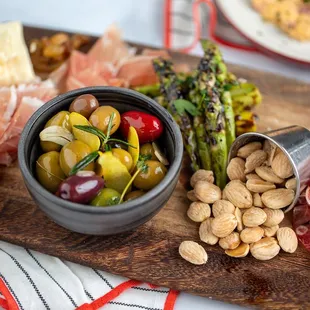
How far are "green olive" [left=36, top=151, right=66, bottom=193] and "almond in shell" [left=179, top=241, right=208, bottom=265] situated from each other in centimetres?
38

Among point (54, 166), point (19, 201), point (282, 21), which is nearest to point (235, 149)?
point (54, 166)

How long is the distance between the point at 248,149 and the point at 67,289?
2.17 feet

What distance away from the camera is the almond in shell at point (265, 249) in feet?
4.84

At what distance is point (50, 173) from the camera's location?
140cm

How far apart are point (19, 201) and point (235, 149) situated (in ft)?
2.20

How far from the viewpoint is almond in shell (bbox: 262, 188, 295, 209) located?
1.52 metres

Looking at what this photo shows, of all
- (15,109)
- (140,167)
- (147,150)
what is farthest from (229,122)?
(15,109)

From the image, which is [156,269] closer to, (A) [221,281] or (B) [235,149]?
(A) [221,281]

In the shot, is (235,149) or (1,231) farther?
(235,149)

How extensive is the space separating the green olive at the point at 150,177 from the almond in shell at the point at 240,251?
29cm

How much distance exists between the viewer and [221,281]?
1.45 meters

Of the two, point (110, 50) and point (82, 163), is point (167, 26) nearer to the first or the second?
point (110, 50)

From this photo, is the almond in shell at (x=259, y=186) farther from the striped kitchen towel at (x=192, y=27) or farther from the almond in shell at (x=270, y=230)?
the striped kitchen towel at (x=192, y=27)

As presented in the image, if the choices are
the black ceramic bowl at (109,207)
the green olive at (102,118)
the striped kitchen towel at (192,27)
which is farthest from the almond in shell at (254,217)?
the striped kitchen towel at (192,27)
